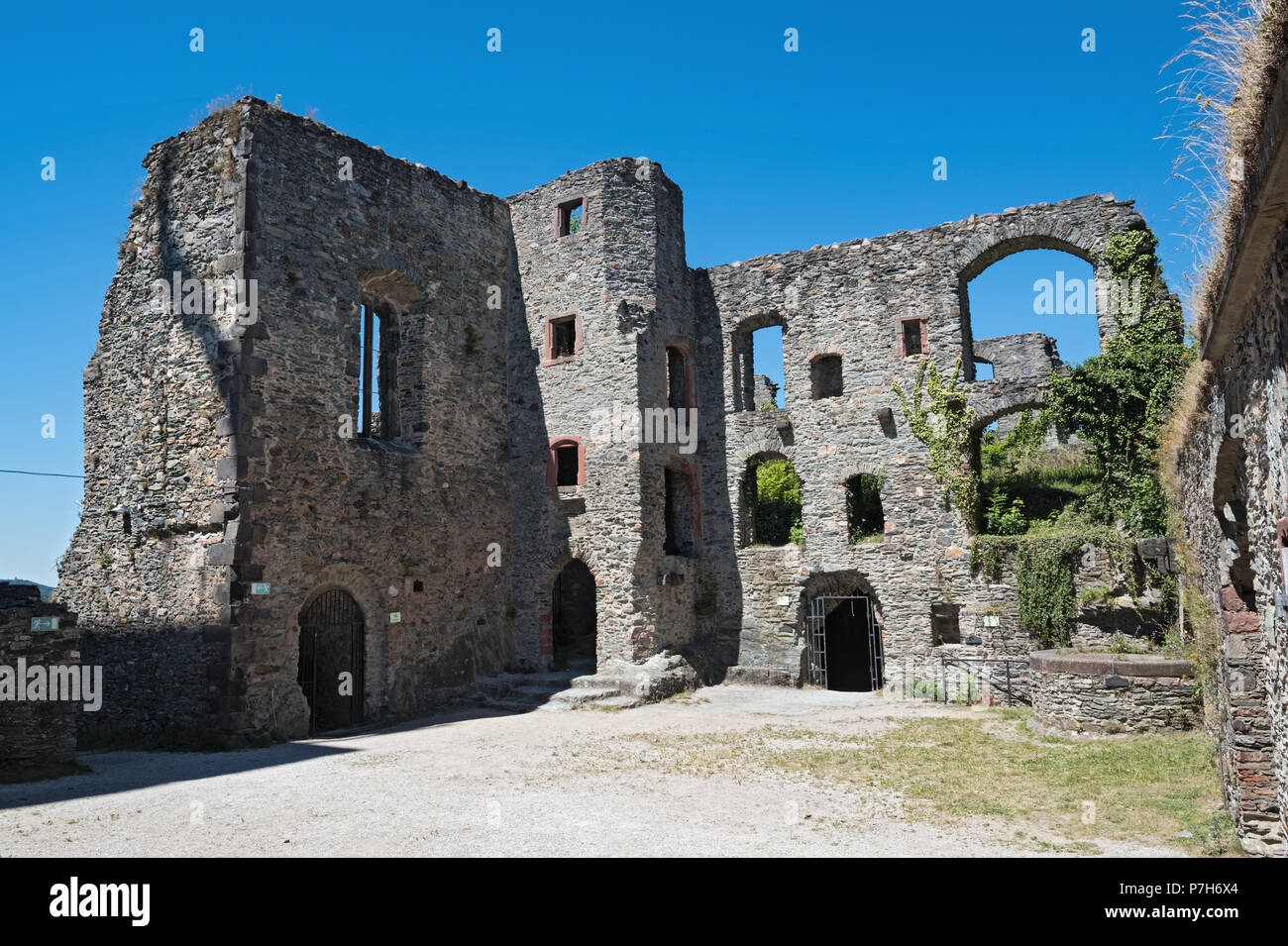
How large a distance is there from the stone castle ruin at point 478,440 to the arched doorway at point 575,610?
0.26ft

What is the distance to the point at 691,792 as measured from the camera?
28.4 ft

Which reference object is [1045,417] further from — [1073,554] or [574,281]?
[574,281]

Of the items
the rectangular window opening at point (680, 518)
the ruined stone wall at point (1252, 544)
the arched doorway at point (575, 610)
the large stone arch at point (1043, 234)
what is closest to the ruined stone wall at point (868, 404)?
the large stone arch at point (1043, 234)

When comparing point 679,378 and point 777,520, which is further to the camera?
point 777,520

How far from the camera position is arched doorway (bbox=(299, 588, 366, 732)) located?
45.7ft

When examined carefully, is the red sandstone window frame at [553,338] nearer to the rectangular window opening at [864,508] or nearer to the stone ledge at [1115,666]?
the rectangular window opening at [864,508]

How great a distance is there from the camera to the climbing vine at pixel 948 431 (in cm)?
1580

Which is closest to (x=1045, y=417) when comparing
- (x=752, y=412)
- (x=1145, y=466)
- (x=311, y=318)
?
(x=1145, y=466)

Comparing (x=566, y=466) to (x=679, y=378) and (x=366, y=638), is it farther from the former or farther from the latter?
(x=366, y=638)

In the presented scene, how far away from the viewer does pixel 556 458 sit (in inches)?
690

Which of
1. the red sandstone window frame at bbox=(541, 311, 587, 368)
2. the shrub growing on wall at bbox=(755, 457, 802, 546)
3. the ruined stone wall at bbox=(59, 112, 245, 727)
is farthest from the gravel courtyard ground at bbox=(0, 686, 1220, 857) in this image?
the red sandstone window frame at bbox=(541, 311, 587, 368)

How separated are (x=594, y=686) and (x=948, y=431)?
8.10m

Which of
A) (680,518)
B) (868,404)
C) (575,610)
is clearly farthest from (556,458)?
(868,404)
